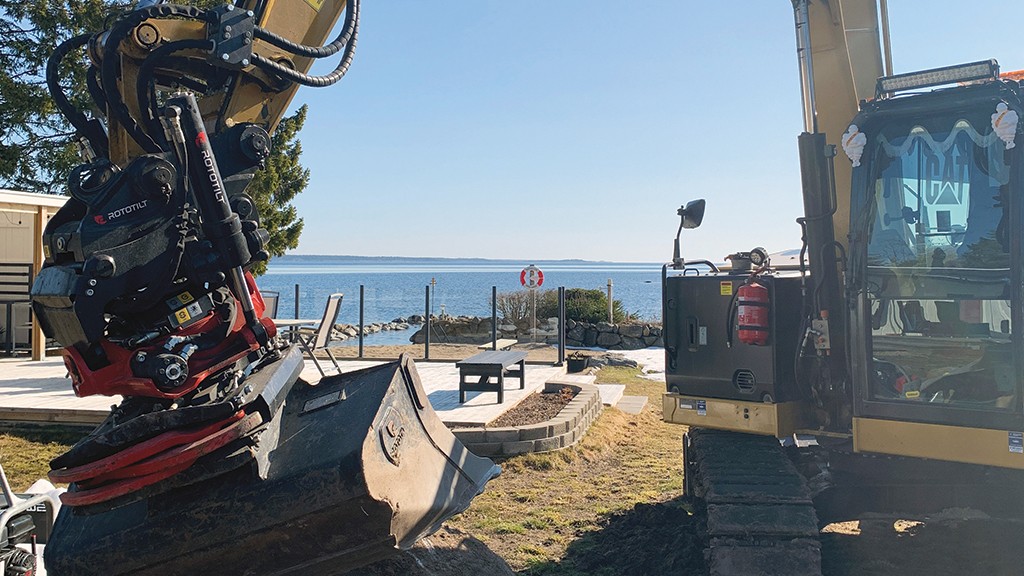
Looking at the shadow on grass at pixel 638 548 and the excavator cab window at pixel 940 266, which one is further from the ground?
the excavator cab window at pixel 940 266

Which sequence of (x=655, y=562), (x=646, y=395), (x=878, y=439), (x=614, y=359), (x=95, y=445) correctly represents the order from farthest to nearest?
(x=614, y=359) → (x=646, y=395) → (x=655, y=562) → (x=878, y=439) → (x=95, y=445)

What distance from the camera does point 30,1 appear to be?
52.2ft

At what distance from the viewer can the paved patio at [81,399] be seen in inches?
313

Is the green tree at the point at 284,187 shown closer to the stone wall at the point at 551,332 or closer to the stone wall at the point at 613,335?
the stone wall at the point at 551,332

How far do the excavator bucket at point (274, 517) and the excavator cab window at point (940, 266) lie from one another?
253 cm

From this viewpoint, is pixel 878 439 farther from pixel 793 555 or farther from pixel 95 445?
pixel 95 445

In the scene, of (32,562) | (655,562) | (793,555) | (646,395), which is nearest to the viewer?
(32,562)

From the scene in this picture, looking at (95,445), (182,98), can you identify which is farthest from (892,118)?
(95,445)

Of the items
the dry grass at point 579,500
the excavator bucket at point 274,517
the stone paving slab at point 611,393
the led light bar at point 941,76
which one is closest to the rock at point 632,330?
the stone paving slab at point 611,393

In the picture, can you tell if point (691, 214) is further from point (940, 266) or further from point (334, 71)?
point (334, 71)

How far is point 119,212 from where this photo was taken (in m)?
2.88

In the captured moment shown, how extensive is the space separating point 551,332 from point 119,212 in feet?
59.6

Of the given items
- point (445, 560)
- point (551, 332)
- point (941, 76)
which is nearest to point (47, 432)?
point (445, 560)

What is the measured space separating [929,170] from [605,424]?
5479mm
